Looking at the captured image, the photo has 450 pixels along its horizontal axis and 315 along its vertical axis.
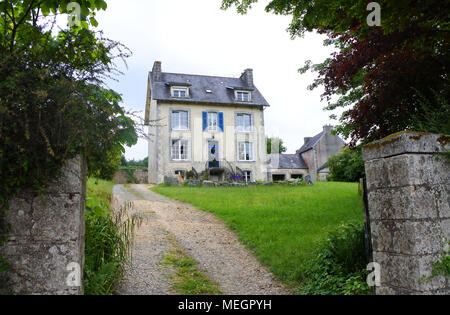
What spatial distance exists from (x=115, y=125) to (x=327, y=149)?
32.3 metres

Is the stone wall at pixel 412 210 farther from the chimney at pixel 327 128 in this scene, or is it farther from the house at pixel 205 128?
the chimney at pixel 327 128

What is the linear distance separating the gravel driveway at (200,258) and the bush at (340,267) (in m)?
0.42

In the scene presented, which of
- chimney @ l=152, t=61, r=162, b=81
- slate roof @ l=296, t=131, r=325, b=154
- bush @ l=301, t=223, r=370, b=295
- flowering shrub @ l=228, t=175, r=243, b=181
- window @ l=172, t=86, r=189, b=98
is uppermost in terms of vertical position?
chimney @ l=152, t=61, r=162, b=81

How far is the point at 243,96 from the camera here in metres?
25.0

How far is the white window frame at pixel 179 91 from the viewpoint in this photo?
2337 cm

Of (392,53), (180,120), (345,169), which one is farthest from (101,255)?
(345,169)

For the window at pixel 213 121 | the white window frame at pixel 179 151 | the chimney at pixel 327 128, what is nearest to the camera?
the white window frame at pixel 179 151

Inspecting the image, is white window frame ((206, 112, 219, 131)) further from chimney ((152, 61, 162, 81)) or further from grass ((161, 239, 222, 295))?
grass ((161, 239, 222, 295))

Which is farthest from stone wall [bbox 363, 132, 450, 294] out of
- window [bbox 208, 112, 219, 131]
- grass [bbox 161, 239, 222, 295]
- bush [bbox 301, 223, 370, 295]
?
window [bbox 208, 112, 219, 131]

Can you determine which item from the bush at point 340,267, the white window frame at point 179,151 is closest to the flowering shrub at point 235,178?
the white window frame at point 179,151

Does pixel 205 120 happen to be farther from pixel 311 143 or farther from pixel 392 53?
pixel 392 53

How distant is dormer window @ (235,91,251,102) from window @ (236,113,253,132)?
1.20 metres

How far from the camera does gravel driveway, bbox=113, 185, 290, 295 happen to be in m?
4.03

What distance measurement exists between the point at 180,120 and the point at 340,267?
2038 cm
